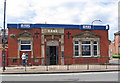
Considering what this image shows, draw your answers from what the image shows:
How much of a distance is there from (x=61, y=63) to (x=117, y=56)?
83.3 feet

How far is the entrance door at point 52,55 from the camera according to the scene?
21.4m

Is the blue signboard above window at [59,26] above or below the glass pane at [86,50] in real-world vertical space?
above

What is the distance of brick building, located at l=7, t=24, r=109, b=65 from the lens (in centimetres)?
2106

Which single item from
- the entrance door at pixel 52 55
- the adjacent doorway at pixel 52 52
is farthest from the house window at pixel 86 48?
the entrance door at pixel 52 55

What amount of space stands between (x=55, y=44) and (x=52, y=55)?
1.45 metres

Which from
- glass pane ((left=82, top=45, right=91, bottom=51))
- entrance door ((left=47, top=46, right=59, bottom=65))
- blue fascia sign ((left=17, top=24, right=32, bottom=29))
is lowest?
entrance door ((left=47, top=46, right=59, bottom=65))

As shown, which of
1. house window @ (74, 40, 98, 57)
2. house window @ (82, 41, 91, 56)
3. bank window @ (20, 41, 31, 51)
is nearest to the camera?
bank window @ (20, 41, 31, 51)

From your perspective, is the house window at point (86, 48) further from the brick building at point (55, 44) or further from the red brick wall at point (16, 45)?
the red brick wall at point (16, 45)

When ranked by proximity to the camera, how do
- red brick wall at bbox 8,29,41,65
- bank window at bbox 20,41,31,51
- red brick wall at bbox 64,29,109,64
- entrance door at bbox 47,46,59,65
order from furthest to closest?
red brick wall at bbox 64,29,109,64, entrance door at bbox 47,46,59,65, bank window at bbox 20,41,31,51, red brick wall at bbox 8,29,41,65

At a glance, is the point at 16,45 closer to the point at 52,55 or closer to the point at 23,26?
the point at 23,26

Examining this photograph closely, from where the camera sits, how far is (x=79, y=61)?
21.8 meters

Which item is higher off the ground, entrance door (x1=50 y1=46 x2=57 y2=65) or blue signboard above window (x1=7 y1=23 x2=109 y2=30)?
blue signboard above window (x1=7 y1=23 x2=109 y2=30)

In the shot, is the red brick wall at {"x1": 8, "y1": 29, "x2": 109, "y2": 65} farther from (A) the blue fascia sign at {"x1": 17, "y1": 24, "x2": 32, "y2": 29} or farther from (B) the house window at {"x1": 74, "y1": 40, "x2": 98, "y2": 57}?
(B) the house window at {"x1": 74, "y1": 40, "x2": 98, "y2": 57}

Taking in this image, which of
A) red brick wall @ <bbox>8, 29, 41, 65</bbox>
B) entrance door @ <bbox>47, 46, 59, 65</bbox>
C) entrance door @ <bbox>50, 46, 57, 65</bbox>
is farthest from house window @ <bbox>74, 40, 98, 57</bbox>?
red brick wall @ <bbox>8, 29, 41, 65</bbox>
